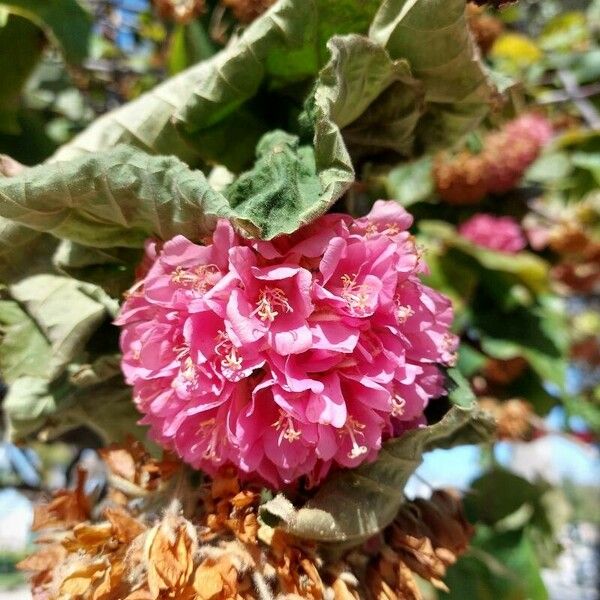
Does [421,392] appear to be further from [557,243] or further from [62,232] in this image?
[557,243]

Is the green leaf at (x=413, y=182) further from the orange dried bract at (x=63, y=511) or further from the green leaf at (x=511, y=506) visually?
the orange dried bract at (x=63, y=511)

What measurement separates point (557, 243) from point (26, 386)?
2.97 ft

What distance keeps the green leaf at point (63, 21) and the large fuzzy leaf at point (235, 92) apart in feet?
0.84

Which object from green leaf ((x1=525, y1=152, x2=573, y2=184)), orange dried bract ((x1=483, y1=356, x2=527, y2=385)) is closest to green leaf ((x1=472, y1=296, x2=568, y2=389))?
orange dried bract ((x1=483, y1=356, x2=527, y2=385))

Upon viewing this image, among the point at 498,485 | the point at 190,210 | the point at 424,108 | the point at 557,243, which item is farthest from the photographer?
the point at 557,243

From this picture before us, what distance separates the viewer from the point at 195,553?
42 cm

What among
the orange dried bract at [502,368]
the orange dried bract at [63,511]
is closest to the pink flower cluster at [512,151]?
the orange dried bract at [502,368]

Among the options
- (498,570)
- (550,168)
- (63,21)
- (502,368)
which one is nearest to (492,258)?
(502,368)

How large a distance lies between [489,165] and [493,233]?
0.10 m

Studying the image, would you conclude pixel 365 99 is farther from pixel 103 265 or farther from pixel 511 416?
pixel 511 416

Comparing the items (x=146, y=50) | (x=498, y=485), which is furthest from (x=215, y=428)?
(x=146, y=50)

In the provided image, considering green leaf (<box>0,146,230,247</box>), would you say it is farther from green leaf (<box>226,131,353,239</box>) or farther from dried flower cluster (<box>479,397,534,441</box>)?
dried flower cluster (<box>479,397,534,441</box>)

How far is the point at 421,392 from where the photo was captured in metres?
0.42

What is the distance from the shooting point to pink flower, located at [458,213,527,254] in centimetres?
107
